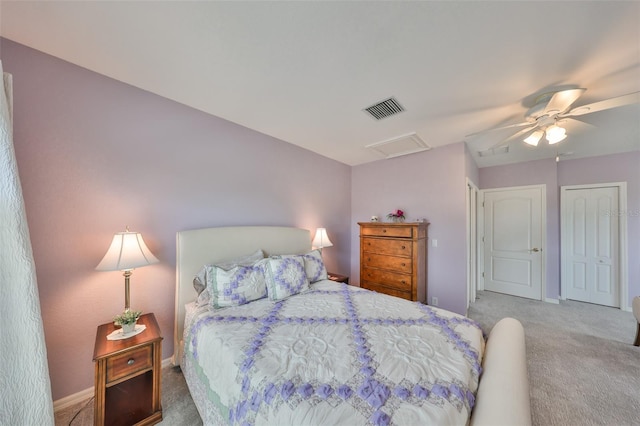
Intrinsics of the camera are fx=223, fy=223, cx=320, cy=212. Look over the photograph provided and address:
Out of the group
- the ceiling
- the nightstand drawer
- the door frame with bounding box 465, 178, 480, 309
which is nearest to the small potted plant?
the nightstand drawer

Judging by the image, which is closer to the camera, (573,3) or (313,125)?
(573,3)

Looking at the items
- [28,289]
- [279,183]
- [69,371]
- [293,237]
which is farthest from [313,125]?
[69,371]

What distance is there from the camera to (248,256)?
2.40m

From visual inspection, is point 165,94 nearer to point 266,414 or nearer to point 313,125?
point 313,125

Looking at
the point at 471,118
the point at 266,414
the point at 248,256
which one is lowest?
the point at 266,414

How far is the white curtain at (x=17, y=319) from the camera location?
1036mm

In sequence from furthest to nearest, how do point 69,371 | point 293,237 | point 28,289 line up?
point 293,237, point 69,371, point 28,289

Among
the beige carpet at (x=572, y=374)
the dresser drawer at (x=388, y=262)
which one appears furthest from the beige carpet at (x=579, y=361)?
the dresser drawer at (x=388, y=262)

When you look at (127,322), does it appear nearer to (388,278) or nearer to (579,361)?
(388,278)

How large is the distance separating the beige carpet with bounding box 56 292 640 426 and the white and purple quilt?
616 millimetres

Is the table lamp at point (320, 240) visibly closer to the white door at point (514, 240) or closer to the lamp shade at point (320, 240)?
the lamp shade at point (320, 240)

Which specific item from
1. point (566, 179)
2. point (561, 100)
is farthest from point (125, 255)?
point (566, 179)

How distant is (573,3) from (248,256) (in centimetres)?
287

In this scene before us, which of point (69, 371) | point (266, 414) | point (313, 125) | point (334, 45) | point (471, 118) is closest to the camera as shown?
point (266, 414)
